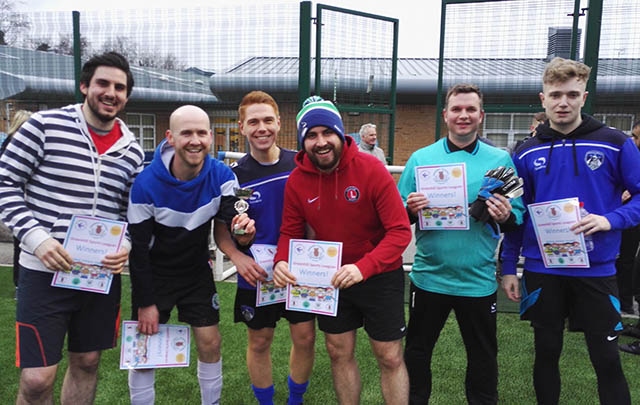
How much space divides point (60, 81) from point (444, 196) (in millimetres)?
5356

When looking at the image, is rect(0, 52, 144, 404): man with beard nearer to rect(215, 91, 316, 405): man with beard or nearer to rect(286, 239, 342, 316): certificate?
rect(215, 91, 316, 405): man with beard

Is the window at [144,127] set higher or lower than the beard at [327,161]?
higher

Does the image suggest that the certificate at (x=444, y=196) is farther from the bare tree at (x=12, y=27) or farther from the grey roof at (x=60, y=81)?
the bare tree at (x=12, y=27)

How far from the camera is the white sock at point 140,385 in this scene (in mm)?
2707

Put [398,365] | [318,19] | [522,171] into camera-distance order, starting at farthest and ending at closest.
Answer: [318,19], [522,171], [398,365]

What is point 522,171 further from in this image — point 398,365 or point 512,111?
point 512,111

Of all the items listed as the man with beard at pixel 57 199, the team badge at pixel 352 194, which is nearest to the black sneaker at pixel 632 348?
the team badge at pixel 352 194

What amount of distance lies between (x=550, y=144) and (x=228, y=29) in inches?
152

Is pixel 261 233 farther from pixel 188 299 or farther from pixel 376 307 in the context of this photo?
pixel 376 307

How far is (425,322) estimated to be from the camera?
2809 mm

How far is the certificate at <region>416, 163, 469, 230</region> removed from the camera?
2596mm

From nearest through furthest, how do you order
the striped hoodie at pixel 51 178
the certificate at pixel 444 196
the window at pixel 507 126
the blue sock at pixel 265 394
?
the striped hoodie at pixel 51 178 < the certificate at pixel 444 196 < the blue sock at pixel 265 394 < the window at pixel 507 126

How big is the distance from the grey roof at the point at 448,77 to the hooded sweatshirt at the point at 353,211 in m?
2.73

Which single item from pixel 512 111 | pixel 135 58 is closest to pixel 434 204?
pixel 512 111
